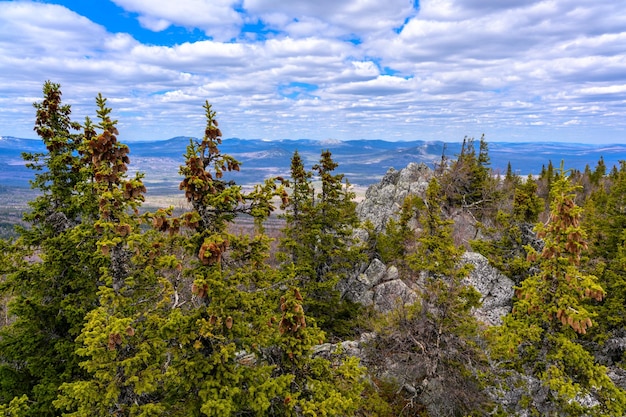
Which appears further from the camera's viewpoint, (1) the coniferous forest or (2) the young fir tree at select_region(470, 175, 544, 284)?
(2) the young fir tree at select_region(470, 175, 544, 284)

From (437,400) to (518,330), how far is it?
679 cm

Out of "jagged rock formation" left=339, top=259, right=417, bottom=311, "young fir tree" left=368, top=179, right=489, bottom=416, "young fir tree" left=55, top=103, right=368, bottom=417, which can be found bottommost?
"jagged rock formation" left=339, top=259, right=417, bottom=311

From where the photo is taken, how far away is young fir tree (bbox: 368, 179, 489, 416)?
15.2m

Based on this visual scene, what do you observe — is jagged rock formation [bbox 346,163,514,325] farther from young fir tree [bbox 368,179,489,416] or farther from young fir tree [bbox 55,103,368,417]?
young fir tree [bbox 55,103,368,417]

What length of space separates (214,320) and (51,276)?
7774mm

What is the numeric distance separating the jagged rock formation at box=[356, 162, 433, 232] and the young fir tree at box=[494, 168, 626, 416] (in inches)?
1222

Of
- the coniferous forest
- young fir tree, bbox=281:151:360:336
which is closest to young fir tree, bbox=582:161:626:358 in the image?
the coniferous forest

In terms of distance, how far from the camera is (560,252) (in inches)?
432

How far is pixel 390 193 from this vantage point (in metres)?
50.2

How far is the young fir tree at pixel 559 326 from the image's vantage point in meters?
10.5

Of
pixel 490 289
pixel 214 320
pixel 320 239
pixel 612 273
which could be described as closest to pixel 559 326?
pixel 214 320

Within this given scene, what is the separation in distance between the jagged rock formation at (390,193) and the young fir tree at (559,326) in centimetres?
3103

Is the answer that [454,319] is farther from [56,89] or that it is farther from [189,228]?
[56,89]

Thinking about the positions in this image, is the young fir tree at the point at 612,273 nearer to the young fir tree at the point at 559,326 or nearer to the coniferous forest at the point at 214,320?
the coniferous forest at the point at 214,320
